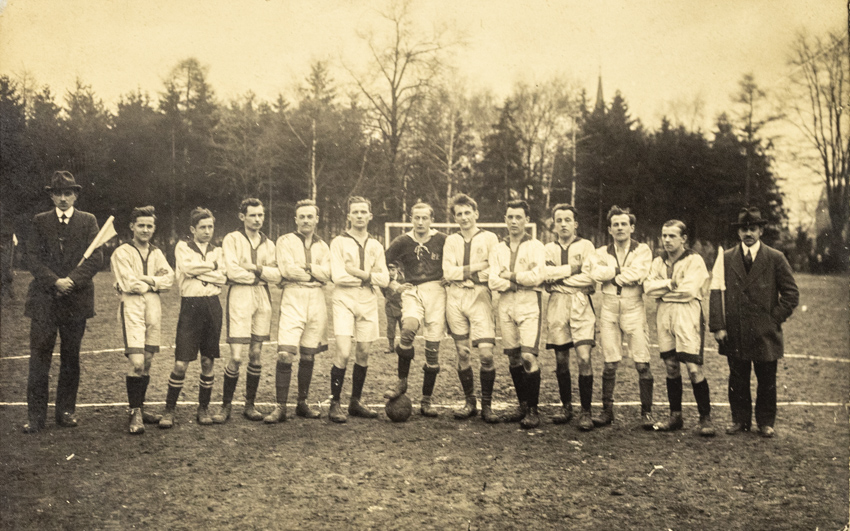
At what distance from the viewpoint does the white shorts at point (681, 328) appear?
596 cm

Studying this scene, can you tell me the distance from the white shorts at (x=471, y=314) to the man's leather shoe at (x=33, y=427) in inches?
162

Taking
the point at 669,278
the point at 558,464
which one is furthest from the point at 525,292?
the point at 558,464

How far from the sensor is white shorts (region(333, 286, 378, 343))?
6465 mm

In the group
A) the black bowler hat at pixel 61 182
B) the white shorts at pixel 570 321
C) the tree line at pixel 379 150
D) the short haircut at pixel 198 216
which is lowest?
the white shorts at pixel 570 321

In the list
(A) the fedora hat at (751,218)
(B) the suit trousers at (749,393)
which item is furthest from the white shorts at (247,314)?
(A) the fedora hat at (751,218)

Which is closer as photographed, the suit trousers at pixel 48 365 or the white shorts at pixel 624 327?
the suit trousers at pixel 48 365

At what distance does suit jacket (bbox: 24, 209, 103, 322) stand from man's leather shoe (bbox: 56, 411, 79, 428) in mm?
938

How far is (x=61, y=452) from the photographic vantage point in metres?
5.10

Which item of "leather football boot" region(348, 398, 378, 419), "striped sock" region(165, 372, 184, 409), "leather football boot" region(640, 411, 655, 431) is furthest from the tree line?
"leather football boot" region(640, 411, 655, 431)

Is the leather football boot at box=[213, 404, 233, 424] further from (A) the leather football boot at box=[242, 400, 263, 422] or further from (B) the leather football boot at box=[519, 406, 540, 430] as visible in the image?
(B) the leather football boot at box=[519, 406, 540, 430]

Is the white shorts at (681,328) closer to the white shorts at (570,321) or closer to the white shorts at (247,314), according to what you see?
the white shorts at (570,321)

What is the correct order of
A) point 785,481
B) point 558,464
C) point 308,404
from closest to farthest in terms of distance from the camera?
point 785,481 → point 558,464 → point 308,404

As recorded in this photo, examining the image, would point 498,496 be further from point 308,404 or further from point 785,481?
point 308,404

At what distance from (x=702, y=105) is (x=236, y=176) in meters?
15.6
